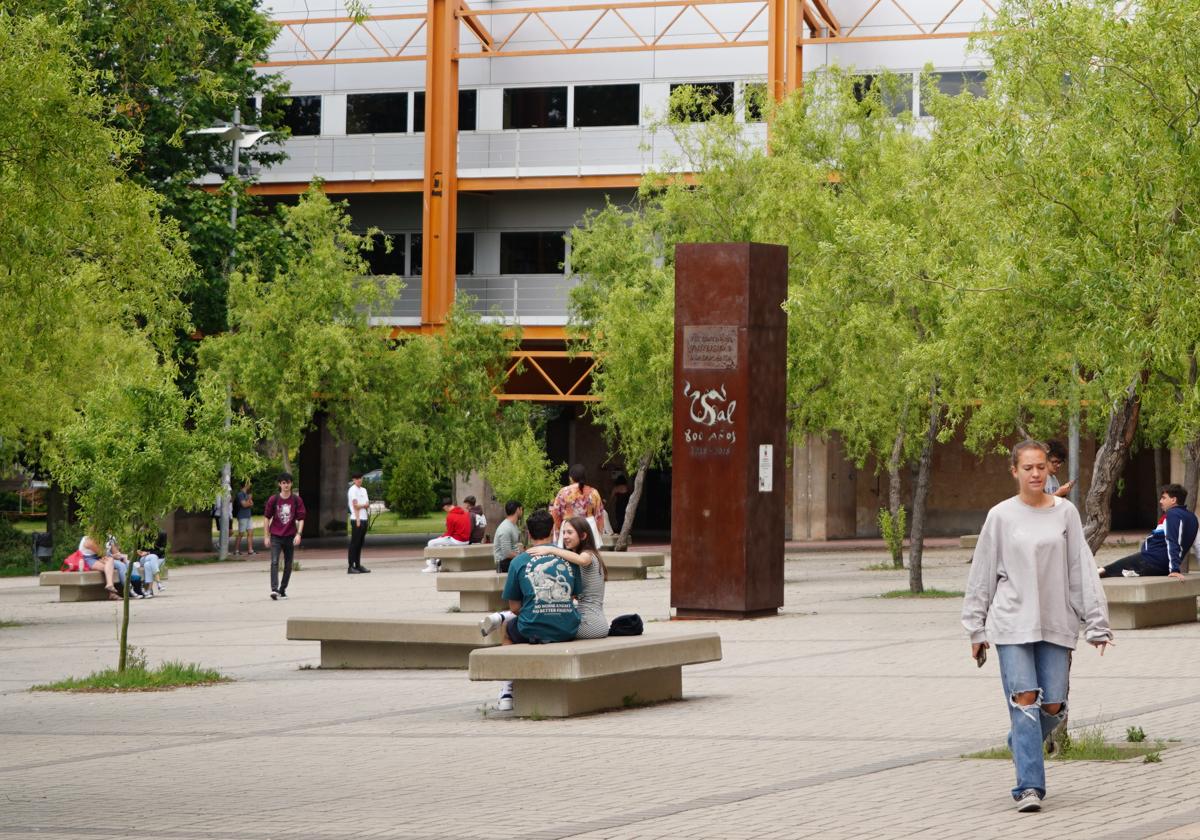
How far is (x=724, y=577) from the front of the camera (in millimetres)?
21281

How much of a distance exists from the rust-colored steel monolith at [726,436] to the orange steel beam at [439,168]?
86.7 feet

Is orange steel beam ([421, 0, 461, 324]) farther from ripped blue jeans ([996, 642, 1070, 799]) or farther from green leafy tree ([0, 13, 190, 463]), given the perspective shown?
ripped blue jeans ([996, 642, 1070, 799])

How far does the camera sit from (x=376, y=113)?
5053cm

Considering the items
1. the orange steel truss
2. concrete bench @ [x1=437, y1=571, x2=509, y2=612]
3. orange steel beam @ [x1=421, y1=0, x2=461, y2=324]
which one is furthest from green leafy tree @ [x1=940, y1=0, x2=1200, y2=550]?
orange steel beam @ [x1=421, y1=0, x2=461, y2=324]

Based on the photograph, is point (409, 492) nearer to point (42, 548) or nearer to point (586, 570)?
point (42, 548)

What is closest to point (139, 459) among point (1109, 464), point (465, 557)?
point (1109, 464)

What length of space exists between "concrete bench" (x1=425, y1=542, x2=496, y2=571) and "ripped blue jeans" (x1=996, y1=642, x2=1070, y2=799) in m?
22.1

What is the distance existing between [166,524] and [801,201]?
2094 cm

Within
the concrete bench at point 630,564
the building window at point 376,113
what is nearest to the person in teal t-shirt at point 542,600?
the concrete bench at point 630,564

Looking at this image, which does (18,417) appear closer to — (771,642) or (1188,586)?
(771,642)

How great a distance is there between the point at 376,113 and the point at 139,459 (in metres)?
36.0

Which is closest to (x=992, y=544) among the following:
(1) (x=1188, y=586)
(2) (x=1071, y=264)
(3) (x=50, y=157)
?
(2) (x=1071, y=264)

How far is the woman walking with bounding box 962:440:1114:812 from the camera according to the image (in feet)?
28.7

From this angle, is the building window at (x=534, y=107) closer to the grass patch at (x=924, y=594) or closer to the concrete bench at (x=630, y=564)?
the concrete bench at (x=630, y=564)
